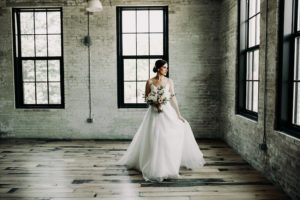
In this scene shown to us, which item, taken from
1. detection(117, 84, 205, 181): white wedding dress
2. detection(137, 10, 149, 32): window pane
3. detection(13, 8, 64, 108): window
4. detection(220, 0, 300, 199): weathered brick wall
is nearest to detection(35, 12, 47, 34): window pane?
detection(13, 8, 64, 108): window

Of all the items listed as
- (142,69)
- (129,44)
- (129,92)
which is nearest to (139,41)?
(129,44)

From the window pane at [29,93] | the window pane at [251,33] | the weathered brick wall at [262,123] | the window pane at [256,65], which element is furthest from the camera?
the window pane at [29,93]

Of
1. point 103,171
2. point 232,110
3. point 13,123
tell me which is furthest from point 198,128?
point 13,123

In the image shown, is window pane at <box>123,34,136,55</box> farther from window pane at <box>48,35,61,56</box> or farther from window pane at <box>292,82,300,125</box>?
window pane at <box>292,82,300,125</box>

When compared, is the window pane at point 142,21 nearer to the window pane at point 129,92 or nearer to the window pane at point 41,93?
the window pane at point 129,92

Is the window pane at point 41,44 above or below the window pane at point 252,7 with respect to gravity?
below

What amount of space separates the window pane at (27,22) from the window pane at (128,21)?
228 centimetres

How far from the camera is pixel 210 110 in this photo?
6.61m

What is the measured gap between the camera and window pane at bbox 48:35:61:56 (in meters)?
6.71

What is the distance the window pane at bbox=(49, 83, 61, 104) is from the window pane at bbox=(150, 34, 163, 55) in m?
2.50

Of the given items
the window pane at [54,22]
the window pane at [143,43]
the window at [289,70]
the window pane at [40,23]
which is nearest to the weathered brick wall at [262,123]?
the window at [289,70]

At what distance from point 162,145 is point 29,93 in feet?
14.3

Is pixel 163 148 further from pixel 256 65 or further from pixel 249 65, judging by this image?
pixel 249 65

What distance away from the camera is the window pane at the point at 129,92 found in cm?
672
